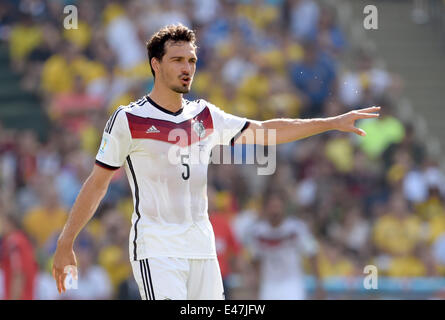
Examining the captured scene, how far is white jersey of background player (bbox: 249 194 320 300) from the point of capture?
470 inches

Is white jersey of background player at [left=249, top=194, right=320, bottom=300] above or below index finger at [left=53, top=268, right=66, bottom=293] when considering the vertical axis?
below

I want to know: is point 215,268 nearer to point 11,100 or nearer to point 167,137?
point 167,137

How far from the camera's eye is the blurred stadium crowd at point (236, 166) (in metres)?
12.9

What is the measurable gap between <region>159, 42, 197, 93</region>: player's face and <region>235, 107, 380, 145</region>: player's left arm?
2.00 ft

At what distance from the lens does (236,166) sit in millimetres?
14133

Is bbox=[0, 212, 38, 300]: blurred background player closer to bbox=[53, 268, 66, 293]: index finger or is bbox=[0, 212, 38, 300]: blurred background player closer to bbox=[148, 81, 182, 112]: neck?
bbox=[53, 268, 66, 293]: index finger

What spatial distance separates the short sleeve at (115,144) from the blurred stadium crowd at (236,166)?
4.65 m

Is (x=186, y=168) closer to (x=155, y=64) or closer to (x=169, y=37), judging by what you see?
(x=155, y=64)

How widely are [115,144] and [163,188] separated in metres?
0.42

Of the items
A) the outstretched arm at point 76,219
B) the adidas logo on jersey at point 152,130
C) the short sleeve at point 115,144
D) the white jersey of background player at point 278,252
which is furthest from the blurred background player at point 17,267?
the adidas logo on jersey at point 152,130

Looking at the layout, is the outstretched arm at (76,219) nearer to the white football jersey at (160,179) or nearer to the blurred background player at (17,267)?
the white football jersey at (160,179)

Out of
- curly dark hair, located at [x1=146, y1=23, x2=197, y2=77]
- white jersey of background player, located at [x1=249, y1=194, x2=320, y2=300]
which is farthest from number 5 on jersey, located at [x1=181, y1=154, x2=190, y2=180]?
white jersey of background player, located at [x1=249, y1=194, x2=320, y2=300]

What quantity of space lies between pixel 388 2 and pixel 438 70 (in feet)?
5.36

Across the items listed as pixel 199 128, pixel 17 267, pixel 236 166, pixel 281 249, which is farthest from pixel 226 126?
pixel 236 166
